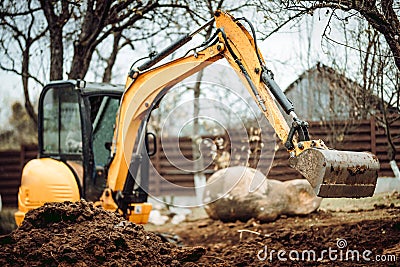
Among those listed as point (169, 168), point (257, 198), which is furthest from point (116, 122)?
point (169, 168)

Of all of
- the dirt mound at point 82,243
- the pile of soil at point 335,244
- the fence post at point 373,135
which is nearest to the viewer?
the dirt mound at point 82,243

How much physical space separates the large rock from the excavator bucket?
4.61 metres

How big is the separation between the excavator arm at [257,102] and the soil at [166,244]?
111cm

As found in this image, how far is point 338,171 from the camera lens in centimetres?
485

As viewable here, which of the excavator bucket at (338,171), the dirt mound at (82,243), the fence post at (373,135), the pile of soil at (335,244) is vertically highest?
the fence post at (373,135)

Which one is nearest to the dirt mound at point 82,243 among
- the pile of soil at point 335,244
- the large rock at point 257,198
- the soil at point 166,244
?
the soil at point 166,244

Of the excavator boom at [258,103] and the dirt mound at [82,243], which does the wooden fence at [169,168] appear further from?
the dirt mound at [82,243]

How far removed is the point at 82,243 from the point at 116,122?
2125mm

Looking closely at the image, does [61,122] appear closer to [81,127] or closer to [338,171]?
[81,127]

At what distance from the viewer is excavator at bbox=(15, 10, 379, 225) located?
600cm

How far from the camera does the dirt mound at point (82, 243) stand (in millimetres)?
5242

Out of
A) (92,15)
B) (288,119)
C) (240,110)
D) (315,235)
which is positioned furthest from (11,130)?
(288,119)

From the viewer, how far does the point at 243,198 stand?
9906 mm

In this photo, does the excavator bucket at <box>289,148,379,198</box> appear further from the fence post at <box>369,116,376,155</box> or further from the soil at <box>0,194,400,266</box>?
the fence post at <box>369,116,376,155</box>
